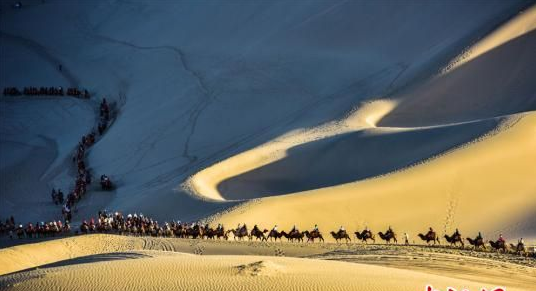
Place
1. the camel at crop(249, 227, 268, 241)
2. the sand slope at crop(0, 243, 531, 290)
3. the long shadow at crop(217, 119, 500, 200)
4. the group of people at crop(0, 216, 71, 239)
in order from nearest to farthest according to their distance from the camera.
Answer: the sand slope at crop(0, 243, 531, 290) < the camel at crop(249, 227, 268, 241) < the group of people at crop(0, 216, 71, 239) < the long shadow at crop(217, 119, 500, 200)

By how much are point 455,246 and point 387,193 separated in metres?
5.06

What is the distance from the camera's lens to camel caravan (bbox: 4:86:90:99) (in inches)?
1912

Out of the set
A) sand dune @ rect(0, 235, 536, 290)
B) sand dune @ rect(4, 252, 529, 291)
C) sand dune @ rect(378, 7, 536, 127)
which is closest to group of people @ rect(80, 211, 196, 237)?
sand dune @ rect(0, 235, 536, 290)

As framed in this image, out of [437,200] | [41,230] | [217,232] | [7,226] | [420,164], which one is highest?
[420,164]

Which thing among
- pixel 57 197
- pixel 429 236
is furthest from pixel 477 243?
pixel 57 197

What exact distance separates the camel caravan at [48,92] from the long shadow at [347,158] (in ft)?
56.6

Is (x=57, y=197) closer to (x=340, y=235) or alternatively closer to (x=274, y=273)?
(x=340, y=235)

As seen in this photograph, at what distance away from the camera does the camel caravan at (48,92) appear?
48562 mm

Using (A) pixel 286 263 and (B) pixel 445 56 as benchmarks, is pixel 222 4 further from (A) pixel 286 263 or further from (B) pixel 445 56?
(A) pixel 286 263

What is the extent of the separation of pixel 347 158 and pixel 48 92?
2150 centimetres

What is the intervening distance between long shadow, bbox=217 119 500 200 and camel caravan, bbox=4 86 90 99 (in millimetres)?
17245

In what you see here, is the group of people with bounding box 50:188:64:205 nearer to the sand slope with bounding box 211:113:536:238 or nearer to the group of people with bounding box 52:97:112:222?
the group of people with bounding box 52:97:112:222

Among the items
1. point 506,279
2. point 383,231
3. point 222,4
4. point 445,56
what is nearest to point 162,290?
point 506,279

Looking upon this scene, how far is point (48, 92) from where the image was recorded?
Answer: 4906 cm
